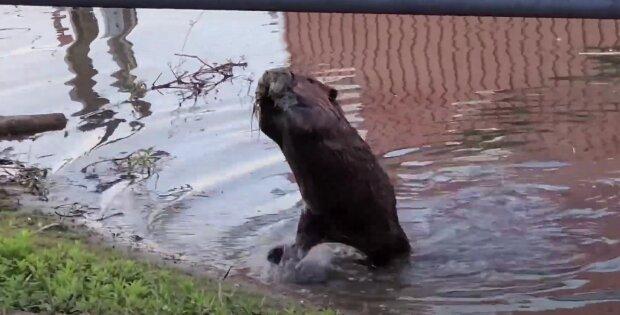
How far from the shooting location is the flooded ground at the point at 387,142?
17.2 ft

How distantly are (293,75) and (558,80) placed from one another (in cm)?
431

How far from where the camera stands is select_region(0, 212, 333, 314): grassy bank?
3.39 metres

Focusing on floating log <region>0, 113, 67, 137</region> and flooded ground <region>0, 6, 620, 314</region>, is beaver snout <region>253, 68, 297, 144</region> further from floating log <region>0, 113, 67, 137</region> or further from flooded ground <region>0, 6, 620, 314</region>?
floating log <region>0, 113, 67, 137</region>

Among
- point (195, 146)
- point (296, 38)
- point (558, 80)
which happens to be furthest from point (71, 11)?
point (558, 80)

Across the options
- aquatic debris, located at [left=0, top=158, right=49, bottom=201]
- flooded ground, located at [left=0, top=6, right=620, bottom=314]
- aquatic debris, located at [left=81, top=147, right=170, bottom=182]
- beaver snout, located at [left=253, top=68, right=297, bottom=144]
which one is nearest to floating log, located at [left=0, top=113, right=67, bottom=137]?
flooded ground, located at [left=0, top=6, right=620, bottom=314]

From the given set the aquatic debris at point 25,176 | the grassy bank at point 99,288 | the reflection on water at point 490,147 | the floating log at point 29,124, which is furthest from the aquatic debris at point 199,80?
the grassy bank at point 99,288

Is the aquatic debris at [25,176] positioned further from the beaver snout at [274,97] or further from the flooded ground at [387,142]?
the beaver snout at [274,97]

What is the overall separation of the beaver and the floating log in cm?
293

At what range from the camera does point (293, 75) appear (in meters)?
4.73

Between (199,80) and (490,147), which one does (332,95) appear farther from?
(199,80)

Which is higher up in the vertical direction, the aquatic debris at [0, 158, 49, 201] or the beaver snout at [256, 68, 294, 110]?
the beaver snout at [256, 68, 294, 110]

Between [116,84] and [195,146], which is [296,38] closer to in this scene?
[116,84]

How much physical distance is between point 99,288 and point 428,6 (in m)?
1.63

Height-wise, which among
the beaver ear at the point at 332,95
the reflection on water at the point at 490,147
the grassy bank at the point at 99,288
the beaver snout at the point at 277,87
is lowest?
the reflection on water at the point at 490,147
